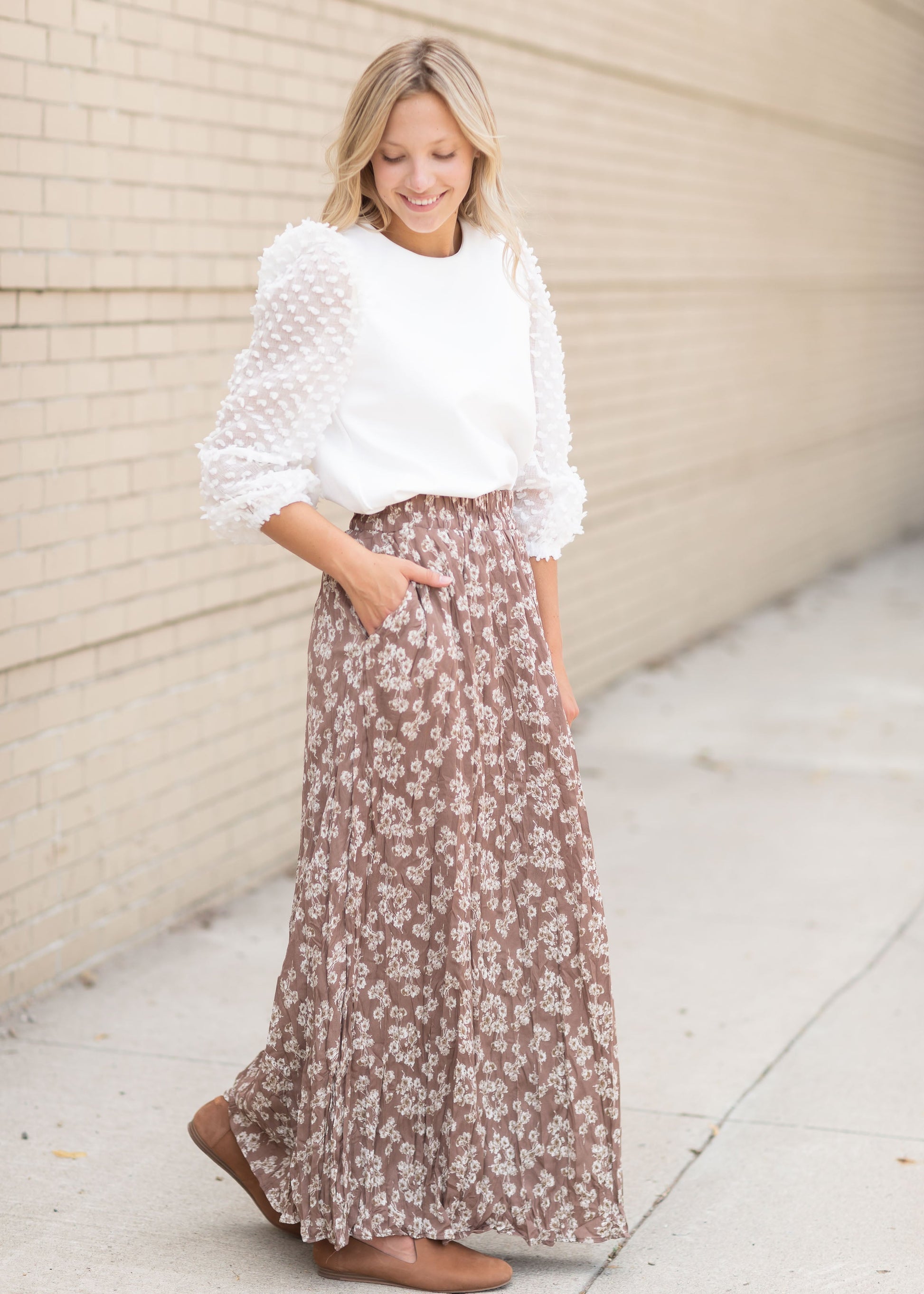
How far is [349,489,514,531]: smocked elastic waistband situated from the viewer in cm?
305

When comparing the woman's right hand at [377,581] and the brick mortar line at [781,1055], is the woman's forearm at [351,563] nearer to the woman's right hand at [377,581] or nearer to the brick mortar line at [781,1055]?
the woman's right hand at [377,581]

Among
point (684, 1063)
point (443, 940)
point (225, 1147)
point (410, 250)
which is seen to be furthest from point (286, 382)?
point (684, 1063)

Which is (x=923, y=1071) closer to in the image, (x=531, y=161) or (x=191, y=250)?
(x=191, y=250)

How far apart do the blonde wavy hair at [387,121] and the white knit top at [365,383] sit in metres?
0.06

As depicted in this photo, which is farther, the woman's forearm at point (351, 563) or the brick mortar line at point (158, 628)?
the brick mortar line at point (158, 628)

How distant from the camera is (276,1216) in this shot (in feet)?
10.6

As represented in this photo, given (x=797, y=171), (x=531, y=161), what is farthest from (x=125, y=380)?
(x=797, y=171)

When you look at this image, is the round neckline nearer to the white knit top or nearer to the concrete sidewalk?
the white knit top

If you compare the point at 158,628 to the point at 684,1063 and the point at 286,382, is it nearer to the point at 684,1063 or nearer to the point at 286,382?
the point at 684,1063

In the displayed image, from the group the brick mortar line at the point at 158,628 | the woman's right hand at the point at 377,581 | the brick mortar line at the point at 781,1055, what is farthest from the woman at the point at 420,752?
the brick mortar line at the point at 158,628

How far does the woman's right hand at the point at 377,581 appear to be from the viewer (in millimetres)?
2949

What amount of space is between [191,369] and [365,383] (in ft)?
7.34

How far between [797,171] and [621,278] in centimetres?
373

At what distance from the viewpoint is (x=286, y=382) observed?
2883 millimetres
